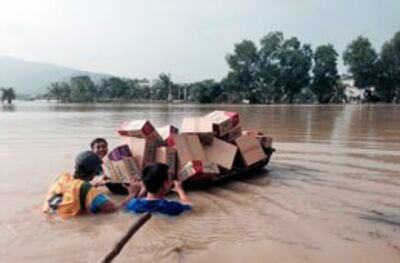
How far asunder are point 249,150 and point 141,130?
84.9 inches

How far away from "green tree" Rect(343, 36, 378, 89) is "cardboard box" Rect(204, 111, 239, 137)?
77.6 meters

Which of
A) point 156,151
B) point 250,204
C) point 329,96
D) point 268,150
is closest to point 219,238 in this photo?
point 250,204

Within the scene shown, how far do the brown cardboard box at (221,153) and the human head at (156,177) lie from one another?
2425mm

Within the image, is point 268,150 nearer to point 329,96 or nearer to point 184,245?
point 184,245

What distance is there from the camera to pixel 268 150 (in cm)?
960

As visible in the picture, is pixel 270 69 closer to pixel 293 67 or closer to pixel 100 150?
pixel 293 67

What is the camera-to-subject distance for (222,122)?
852cm

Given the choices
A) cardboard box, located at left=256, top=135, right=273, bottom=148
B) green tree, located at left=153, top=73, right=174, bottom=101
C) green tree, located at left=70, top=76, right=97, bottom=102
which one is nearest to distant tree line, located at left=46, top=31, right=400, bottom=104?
green tree, located at left=153, top=73, right=174, bottom=101

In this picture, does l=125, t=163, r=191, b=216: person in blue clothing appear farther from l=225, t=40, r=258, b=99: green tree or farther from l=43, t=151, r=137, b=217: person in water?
l=225, t=40, r=258, b=99: green tree

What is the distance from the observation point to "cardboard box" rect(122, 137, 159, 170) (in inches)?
301

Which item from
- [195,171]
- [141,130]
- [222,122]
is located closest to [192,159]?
[195,171]

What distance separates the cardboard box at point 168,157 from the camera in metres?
7.66

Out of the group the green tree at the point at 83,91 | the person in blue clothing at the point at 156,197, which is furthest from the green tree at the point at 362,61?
the person in blue clothing at the point at 156,197

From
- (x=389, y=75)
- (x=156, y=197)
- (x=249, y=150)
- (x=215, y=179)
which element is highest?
(x=389, y=75)
